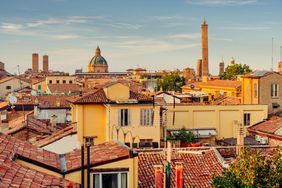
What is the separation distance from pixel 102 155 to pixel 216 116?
662 inches

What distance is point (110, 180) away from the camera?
37.4 ft

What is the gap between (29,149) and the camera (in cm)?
1162

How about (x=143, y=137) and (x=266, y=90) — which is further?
(x=266, y=90)

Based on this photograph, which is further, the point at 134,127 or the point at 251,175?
the point at 134,127

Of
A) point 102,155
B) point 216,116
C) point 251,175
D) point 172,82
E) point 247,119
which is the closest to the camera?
point 251,175

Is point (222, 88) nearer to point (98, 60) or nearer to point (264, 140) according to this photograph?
point (264, 140)

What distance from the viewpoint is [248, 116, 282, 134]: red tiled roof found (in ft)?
78.6

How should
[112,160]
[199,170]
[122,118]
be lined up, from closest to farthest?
1. [112,160]
2. [199,170]
3. [122,118]

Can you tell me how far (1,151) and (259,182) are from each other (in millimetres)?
4911

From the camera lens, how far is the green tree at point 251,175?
10344 millimetres

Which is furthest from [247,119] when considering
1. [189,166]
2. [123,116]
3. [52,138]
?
[189,166]

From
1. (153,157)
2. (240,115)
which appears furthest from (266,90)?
(153,157)

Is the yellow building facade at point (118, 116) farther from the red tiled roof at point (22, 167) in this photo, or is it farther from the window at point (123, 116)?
the red tiled roof at point (22, 167)

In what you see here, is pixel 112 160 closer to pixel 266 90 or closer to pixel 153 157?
pixel 153 157
